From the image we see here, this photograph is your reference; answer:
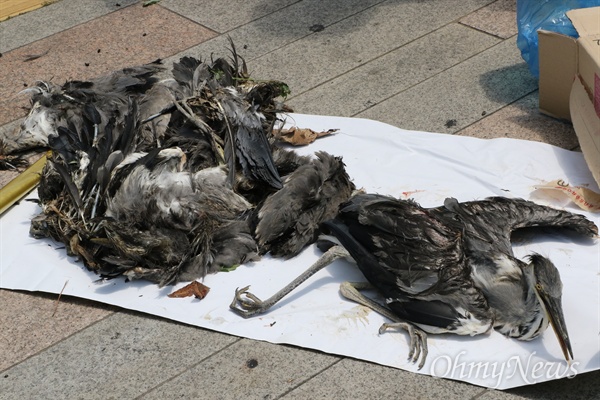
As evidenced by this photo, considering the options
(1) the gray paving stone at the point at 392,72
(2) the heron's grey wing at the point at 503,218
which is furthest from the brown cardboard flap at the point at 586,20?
(2) the heron's grey wing at the point at 503,218

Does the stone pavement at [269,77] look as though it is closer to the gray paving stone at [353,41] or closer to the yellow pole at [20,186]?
the gray paving stone at [353,41]

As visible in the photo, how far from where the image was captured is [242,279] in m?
4.03

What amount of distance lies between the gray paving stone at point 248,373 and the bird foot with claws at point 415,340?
0.91 ft

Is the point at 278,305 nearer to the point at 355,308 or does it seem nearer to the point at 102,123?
the point at 355,308

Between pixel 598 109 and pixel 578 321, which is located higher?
pixel 598 109

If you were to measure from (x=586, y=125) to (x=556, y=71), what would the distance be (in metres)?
0.50

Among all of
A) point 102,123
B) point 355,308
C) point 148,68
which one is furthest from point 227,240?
point 148,68

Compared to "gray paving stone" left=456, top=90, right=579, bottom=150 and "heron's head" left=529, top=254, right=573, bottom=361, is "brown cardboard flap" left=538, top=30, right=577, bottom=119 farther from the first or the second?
"heron's head" left=529, top=254, right=573, bottom=361

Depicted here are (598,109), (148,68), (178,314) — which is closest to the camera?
(178,314)

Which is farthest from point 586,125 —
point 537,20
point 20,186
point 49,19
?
point 49,19

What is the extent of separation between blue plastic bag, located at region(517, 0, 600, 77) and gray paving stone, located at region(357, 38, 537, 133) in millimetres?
192

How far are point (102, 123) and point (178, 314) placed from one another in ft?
3.96

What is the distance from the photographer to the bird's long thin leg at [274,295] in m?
3.82

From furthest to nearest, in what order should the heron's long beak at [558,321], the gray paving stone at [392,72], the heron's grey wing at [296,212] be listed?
1. the gray paving stone at [392,72]
2. the heron's grey wing at [296,212]
3. the heron's long beak at [558,321]
